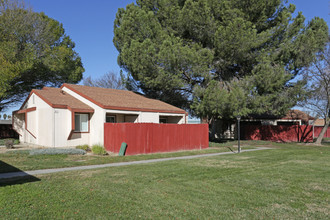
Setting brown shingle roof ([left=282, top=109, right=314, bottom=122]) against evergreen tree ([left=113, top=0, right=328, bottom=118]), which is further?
brown shingle roof ([left=282, top=109, right=314, bottom=122])

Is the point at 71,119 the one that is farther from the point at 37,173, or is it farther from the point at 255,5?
the point at 255,5

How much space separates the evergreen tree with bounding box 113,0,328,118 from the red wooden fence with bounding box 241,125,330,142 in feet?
29.1

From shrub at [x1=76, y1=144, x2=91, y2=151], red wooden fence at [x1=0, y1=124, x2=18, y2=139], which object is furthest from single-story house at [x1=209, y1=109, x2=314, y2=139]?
red wooden fence at [x1=0, y1=124, x2=18, y2=139]

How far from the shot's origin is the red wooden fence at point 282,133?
29969 millimetres

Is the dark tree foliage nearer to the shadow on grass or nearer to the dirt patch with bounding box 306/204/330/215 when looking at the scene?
the shadow on grass

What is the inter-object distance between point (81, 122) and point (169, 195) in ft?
40.8

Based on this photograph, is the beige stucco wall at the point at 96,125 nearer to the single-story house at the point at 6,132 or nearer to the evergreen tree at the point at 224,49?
the evergreen tree at the point at 224,49

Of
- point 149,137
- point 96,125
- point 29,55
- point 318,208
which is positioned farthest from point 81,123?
point 318,208

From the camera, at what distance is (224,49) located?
810 inches

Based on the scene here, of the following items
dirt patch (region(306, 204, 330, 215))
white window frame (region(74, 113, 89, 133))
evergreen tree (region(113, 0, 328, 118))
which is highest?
evergreen tree (region(113, 0, 328, 118))

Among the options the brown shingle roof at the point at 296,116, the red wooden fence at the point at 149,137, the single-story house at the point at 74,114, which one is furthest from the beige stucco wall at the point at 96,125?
the brown shingle roof at the point at 296,116

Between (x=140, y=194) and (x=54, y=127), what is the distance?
37.8 ft

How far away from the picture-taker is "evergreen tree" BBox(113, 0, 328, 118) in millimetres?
19984

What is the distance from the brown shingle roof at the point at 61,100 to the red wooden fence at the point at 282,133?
2102 cm
